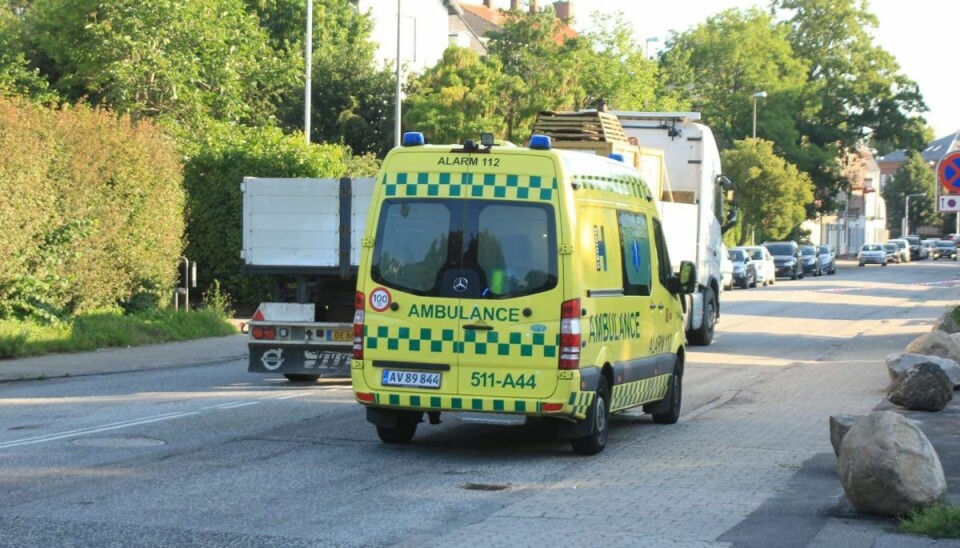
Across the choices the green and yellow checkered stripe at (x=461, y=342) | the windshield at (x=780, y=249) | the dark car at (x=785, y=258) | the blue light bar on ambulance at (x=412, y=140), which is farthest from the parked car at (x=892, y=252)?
the green and yellow checkered stripe at (x=461, y=342)

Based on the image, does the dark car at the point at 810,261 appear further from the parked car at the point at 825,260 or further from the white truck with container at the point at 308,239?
the white truck with container at the point at 308,239

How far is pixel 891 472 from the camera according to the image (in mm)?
8797

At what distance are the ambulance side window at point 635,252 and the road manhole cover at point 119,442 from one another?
14.6ft

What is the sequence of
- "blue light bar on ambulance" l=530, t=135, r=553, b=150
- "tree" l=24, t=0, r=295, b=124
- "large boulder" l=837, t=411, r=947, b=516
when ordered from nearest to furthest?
"large boulder" l=837, t=411, r=947, b=516 → "blue light bar on ambulance" l=530, t=135, r=553, b=150 → "tree" l=24, t=0, r=295, b=124

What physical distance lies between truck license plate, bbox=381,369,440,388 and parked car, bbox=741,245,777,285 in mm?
45316

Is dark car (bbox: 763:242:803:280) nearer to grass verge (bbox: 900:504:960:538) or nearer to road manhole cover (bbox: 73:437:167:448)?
road manhole cover (bbox: 73:437:167:448)

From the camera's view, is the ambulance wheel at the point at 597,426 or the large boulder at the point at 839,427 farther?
the ambulance wheel at the point at 597,426

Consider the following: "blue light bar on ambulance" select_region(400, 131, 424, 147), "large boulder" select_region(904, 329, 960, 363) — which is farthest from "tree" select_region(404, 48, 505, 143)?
"blue light bar on ambulance" select_region(400, 131, 424, 147)

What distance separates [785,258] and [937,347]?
47160 millimetres

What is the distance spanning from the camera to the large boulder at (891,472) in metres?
8.80

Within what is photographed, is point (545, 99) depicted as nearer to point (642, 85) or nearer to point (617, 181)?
point (642, 85)

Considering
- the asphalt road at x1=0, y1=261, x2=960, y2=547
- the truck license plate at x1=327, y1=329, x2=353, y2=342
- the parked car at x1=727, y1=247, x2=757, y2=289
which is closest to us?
→ the asphalt road at x1=0, y1=261, x2=960, y2=547

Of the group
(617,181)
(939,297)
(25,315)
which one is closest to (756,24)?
(939,297)

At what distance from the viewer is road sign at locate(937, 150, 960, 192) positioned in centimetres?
1791
